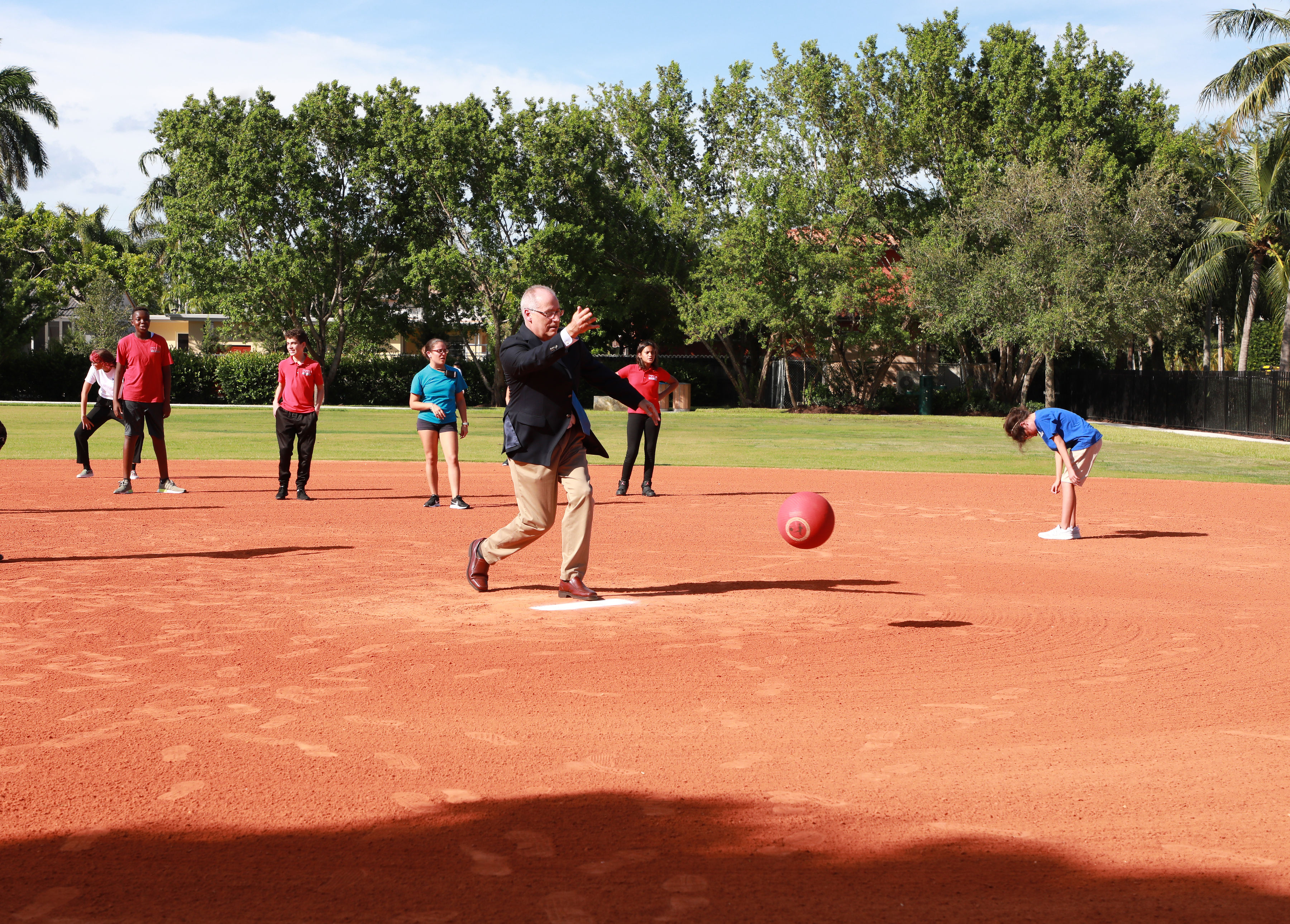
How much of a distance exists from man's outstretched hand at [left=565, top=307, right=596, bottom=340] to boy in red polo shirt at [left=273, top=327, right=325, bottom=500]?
7.42 m

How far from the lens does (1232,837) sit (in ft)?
13.5

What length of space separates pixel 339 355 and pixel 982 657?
49.5 m

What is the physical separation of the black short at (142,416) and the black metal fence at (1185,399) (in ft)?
94.1

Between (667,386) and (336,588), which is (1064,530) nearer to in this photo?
(667,386)

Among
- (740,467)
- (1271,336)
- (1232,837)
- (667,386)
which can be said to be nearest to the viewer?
(1232,837)

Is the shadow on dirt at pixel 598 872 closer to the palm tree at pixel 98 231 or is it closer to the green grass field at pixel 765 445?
the green grass field at pixel 765 445

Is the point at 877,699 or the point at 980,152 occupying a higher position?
the point at 980,152

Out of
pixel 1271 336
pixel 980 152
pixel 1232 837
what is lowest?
pixel 1232 837

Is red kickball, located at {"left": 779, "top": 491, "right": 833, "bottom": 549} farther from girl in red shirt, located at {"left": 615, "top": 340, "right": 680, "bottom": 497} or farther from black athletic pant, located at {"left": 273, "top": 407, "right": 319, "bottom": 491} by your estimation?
black athletic pant, located at {"left": 273, "top": 407, "right": 319, "bottom": 491}

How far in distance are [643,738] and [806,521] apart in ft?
11.1

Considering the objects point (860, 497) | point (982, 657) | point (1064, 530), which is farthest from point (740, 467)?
point (982, 657)

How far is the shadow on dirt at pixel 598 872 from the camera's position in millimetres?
3518

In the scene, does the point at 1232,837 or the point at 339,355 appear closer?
the point at 1232,837

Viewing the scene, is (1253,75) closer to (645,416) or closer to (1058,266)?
(1058,266)
